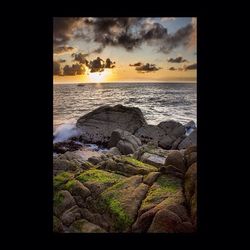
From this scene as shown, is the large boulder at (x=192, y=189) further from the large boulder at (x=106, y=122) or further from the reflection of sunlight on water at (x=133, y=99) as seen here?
the large boulder at (x=106, y=122)

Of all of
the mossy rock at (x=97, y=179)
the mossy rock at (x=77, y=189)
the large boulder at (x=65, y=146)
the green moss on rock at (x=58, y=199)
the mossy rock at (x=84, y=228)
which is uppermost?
the large boulder at (x=65, y=146)

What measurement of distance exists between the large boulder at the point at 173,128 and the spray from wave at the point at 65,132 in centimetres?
96

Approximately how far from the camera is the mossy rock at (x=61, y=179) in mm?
4391

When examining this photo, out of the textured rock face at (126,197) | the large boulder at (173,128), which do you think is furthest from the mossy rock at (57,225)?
the large boulder at (173,128)

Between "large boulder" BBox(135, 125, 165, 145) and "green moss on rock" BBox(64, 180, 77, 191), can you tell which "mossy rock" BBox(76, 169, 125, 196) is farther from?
"large boulder" BBox(135, 125, 165, 145)

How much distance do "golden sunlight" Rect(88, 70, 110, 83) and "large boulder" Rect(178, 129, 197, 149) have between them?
3.70 feet

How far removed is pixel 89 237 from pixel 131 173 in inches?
32.2

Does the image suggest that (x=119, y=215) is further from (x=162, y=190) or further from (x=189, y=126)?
(x=189, y=126)

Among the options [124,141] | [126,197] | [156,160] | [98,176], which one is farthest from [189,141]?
[98,176]

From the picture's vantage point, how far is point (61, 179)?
174 inches

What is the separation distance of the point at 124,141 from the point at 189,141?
2.36 ft

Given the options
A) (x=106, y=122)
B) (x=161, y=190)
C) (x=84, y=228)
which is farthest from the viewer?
(x=106, y=122)
